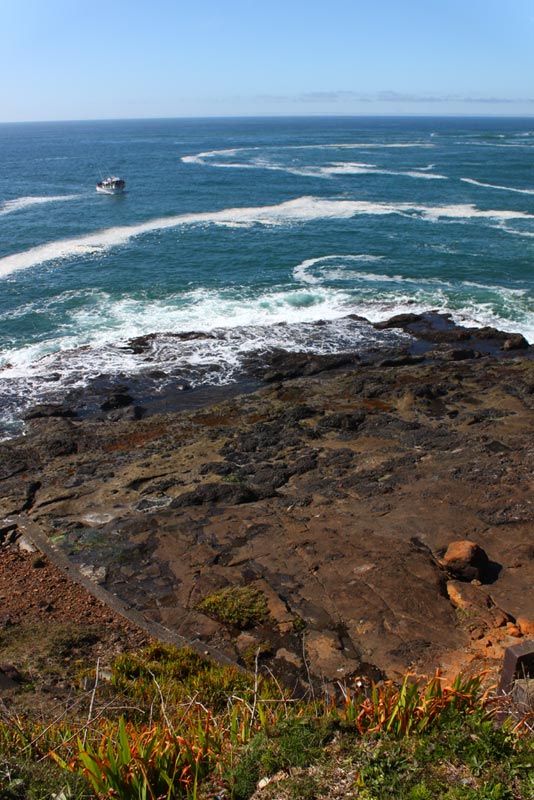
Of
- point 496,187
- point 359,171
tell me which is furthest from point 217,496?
point 359,171

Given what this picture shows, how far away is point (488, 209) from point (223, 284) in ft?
97.4

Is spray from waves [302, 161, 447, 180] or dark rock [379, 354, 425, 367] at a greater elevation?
spray from waves [302, 161, 447, 180]

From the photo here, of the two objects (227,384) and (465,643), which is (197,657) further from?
(227,384)

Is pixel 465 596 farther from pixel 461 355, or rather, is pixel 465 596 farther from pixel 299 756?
pixel 461 355

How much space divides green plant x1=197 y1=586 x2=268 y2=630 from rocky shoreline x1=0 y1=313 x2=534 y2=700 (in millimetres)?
38

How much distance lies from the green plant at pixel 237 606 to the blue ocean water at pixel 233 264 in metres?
13.3

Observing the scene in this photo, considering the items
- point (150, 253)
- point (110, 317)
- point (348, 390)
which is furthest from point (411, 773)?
point (150, 253)

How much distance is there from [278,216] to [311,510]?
4133 cm

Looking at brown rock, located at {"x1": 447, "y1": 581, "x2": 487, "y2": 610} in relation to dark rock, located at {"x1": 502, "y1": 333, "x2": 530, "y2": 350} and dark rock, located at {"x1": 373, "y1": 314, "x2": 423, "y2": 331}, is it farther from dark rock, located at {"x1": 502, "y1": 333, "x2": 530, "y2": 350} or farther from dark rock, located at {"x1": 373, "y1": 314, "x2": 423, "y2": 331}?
dark rock, located at {"x1": 373, "y1": 314, "x2": 423, "y2": 331}

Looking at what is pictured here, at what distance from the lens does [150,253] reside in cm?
4131

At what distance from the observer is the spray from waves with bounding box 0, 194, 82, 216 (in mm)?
53031

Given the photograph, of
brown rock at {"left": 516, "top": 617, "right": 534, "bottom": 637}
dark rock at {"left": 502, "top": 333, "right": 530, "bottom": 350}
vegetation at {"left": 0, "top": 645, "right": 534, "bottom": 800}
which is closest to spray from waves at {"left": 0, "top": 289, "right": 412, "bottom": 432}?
dark rock at {"left": 502, "top": 333, "right": 530, "bottom": 350}

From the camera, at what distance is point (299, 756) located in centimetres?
571

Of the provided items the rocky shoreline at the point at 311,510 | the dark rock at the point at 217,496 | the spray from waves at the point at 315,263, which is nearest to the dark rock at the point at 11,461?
the rocky shoreline at the point at 311,510
